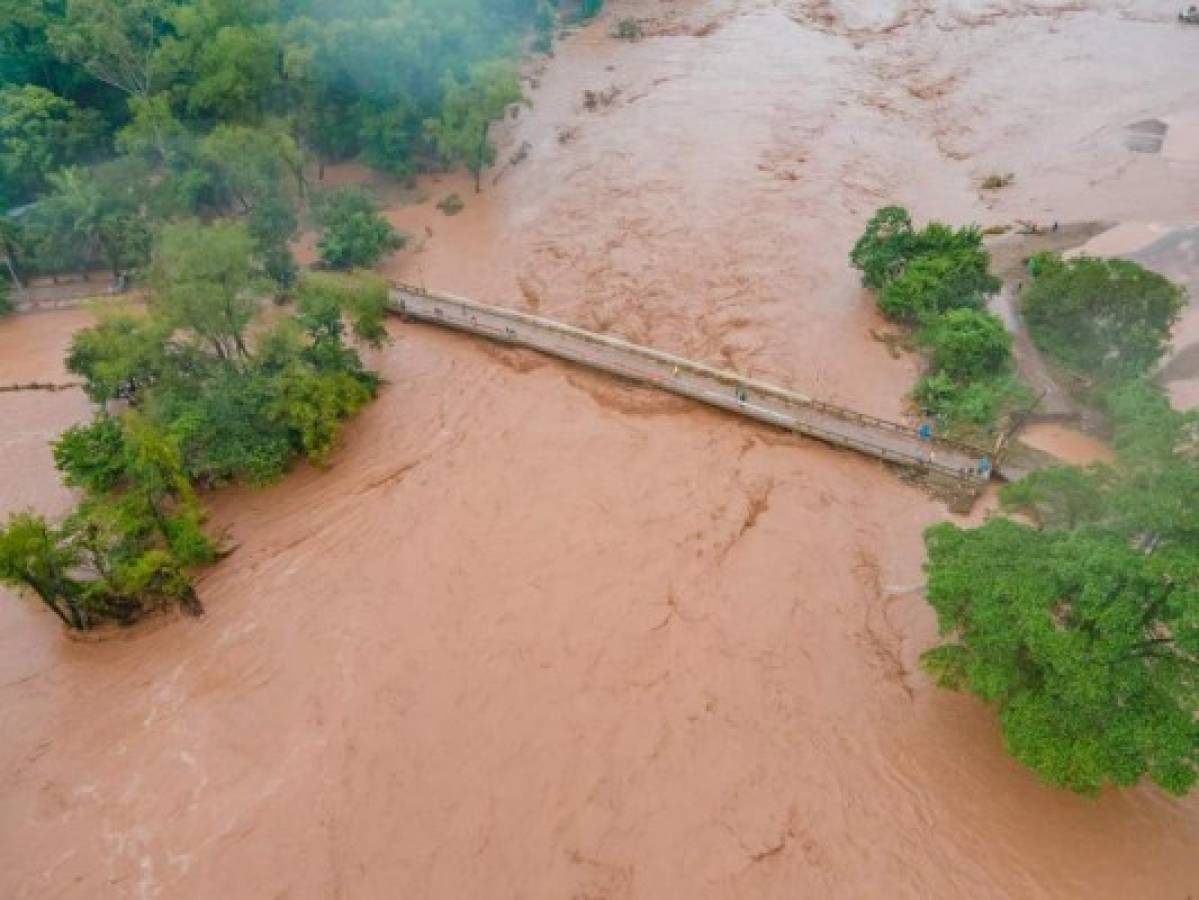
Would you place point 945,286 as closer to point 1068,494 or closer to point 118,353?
point 1068,494

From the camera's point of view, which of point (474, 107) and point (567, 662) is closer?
point (567, 662)

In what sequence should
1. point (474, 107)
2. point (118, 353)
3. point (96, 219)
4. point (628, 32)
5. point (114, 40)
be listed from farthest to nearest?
point (628, 32) < point (474, 107) < point (114, 40) < point (96, 219) < point (118, 353)

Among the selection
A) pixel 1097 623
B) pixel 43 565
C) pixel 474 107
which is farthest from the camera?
pixel 474 107

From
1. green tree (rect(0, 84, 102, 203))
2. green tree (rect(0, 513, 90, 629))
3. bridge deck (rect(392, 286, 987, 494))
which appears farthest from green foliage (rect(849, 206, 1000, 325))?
green tree (rect(0, 84, 102, 203))

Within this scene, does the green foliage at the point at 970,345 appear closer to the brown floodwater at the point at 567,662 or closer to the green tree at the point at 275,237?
the brown floodwater at the point at 567,662

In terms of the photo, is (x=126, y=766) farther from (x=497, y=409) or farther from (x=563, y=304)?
(x=563, y=304)

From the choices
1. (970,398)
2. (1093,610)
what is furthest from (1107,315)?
(1093,610)

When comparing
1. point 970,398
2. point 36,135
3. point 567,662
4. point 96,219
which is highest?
point 36,135
